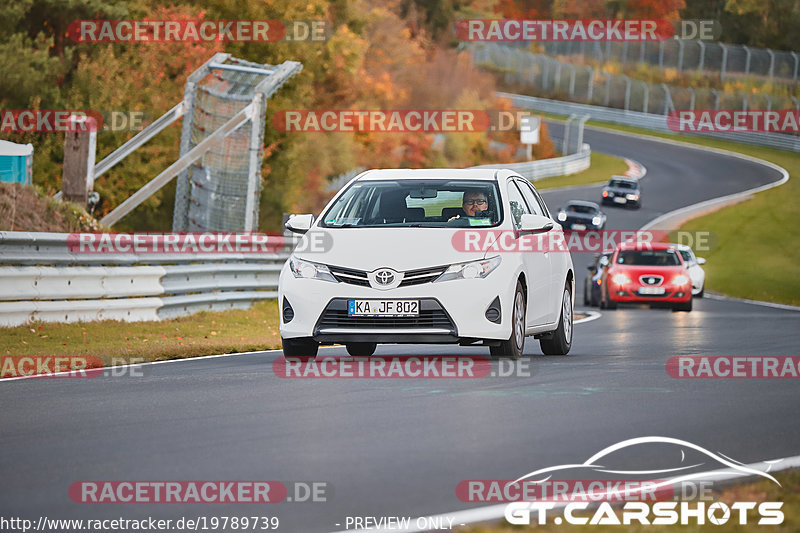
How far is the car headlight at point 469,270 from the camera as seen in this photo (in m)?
12.3

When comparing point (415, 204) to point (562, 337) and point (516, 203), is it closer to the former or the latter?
point (516, 203)

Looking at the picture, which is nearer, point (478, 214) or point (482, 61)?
point (478, 214)

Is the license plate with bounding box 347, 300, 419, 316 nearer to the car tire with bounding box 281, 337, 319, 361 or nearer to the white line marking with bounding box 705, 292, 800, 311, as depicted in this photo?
the car tire with bounding box 281, 337, 319, 361

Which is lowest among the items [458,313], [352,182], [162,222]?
[162,222]

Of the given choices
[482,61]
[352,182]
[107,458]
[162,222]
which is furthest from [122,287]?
[482,61]

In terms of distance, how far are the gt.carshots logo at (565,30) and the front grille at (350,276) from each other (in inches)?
3652

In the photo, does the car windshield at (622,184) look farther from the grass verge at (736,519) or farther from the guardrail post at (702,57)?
the grass verge at (736,519)

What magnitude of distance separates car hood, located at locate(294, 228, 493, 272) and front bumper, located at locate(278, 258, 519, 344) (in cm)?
20

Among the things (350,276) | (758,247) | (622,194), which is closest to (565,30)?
(622,194)

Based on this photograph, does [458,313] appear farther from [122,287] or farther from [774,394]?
[122,287]

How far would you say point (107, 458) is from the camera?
7871 millimetres

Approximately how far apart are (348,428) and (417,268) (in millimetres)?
3561

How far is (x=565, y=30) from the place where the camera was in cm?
11056

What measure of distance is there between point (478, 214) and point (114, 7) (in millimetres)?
33057
